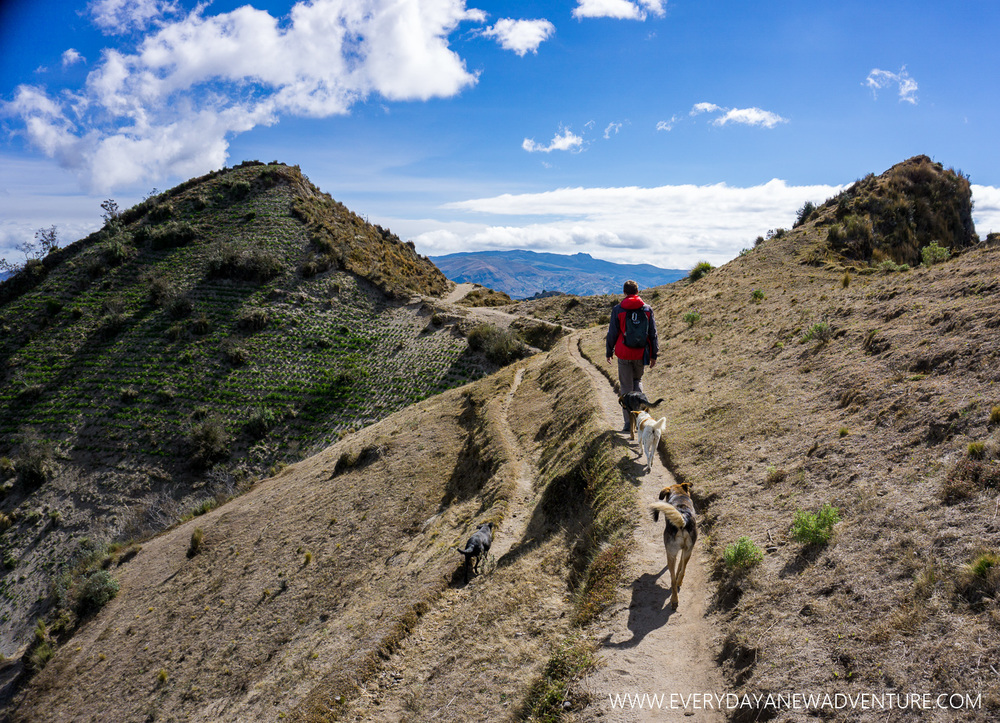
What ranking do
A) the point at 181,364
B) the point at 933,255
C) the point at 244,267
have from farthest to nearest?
the point at 244,267 < the point at 181,364 < the point at 933,255

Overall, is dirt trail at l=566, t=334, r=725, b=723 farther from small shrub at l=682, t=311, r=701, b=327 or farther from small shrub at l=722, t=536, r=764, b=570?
small shrub at l=682, t=311, r=701, b=327

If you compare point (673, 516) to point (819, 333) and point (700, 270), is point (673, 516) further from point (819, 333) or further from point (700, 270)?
point (700, 270)

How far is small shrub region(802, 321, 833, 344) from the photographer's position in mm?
13195

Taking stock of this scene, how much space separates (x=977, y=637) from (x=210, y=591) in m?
21.0

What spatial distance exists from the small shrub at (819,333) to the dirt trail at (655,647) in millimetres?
8397

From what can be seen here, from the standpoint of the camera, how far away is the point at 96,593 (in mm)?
21156

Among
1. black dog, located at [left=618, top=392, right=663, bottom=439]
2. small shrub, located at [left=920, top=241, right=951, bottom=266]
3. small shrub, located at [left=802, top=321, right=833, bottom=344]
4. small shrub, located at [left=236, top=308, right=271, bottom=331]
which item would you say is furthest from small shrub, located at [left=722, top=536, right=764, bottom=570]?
small shrub, located at [left=236, top=308, right=271, bottom=331]

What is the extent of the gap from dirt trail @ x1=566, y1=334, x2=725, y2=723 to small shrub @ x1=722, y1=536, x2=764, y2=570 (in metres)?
0.54

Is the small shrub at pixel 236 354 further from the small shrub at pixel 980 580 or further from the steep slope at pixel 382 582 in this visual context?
the small shrub at pixel 980 580

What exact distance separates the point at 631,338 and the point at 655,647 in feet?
23.2

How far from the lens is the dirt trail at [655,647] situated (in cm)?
562

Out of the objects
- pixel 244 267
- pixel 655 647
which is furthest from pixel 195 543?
pixel 244 267

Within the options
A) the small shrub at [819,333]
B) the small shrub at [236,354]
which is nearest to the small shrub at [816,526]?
the small shrub at [819,333]

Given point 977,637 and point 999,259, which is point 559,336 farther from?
point 977,637
